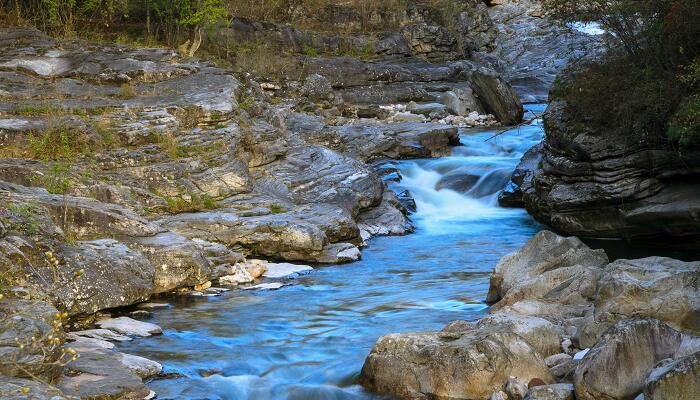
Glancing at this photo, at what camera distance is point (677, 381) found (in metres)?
5.07

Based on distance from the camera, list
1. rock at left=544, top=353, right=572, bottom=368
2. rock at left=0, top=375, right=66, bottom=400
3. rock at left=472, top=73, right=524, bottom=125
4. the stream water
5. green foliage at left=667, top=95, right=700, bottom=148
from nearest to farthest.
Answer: rock at left=0, top=375, right=66, bottom=400
rock at left=544, top=353, right=572, bottom=368
the stream water
green foliage at left=667, top=95, right=700, bottom=148
rock at left=472, top=73, right=524, bottom=125

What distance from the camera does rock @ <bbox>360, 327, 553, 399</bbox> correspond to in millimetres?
6195

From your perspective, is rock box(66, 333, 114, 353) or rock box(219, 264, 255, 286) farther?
rock box(219, 264, 255, 286)

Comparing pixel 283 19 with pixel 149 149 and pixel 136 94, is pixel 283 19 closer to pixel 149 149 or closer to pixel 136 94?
pixel 136 94

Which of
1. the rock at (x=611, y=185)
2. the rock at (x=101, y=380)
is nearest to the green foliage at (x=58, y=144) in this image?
the rock at (x=101, y=380)

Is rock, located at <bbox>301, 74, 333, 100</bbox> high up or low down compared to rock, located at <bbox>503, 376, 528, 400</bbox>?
up

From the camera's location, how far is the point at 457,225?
15.4 meters

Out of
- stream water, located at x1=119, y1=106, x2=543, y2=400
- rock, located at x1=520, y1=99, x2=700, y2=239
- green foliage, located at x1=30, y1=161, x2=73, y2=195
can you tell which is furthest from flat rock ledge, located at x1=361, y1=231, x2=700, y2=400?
green foliage, located at x1=30, y1=161, x2=73, y2=195

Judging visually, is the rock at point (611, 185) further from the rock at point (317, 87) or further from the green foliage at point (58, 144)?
the rock at point (317, 87)

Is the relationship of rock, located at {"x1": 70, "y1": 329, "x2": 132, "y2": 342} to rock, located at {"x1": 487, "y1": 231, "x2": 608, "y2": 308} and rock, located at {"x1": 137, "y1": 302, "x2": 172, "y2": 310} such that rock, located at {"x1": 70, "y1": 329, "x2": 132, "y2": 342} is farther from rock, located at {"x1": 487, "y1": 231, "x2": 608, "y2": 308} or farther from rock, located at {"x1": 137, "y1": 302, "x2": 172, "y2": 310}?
rock, located at {"x1": 487, "y1": 231, "x2": 608, "y2": 308}

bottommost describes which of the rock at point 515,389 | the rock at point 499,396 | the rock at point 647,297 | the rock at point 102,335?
the rock at point 102,335

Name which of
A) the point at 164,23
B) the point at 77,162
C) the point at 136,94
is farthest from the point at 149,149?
the point at 164,23

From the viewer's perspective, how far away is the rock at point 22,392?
5160 millimetres

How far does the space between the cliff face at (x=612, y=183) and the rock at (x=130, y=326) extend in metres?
8.10
